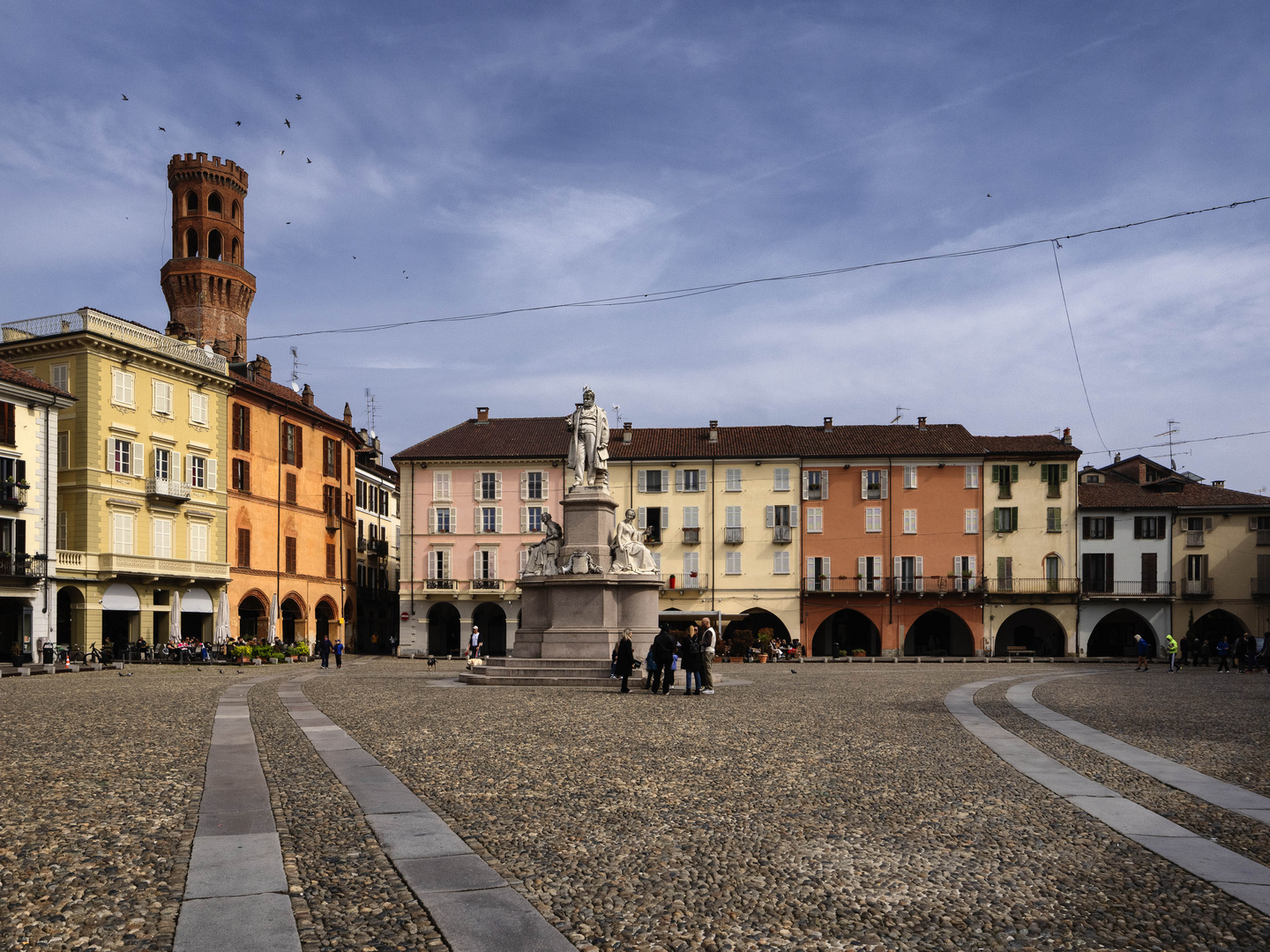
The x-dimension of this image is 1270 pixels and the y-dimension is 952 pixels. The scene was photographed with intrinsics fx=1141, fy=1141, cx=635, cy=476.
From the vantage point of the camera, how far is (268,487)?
59156 mm

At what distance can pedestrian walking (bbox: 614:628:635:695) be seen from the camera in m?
23.1

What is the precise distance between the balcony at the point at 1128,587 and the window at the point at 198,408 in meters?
46.6

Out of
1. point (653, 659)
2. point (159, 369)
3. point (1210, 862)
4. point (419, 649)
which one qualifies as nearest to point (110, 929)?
point (1210, 862)

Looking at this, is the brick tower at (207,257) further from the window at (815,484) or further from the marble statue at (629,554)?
the marble statue at (629,554)

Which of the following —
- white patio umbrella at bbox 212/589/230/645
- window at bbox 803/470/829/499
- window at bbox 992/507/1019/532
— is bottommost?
white patio umbrella at bbox 212/589/230/645

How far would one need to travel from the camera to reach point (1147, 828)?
8641 mm

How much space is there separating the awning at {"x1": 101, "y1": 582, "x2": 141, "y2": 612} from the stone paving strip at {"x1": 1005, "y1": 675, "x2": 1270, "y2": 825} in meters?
40.0

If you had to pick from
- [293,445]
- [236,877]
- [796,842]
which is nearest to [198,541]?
[293,445]

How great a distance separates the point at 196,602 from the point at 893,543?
1421 inches

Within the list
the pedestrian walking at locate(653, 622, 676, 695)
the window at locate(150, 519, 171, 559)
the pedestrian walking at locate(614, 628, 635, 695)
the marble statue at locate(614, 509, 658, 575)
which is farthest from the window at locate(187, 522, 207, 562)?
the pedestrian walking at locate(653, 622, 676, 695)

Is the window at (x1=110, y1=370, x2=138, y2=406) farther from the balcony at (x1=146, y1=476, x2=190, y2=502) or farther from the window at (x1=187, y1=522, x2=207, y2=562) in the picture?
the window at (x1=187, y1=522, x2=207, y2=562)

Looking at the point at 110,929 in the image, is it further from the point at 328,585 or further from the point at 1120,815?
the point at 328,585

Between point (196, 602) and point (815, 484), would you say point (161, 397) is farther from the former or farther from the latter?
point (815, 484)

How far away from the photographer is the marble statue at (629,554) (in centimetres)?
2778
